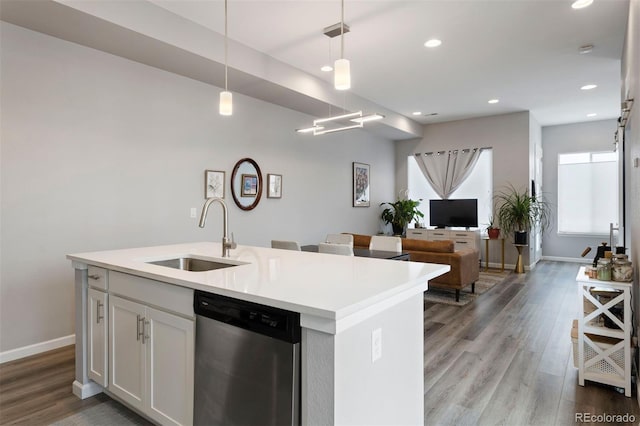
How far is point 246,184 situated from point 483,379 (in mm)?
3455

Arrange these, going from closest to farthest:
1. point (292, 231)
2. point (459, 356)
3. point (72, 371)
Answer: point (72, 371), point (459, 356), point (292, 231)

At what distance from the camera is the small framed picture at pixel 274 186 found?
203 inches

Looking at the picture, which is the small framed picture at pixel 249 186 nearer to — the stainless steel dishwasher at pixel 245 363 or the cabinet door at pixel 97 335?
the cabinet door at pixel 97 335

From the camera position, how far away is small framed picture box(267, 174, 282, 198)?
515cm

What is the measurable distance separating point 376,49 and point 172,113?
236 cm

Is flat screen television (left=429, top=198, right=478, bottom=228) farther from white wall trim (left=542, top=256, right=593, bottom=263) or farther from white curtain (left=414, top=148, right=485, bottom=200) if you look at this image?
white wall trim (left=542, top=256, right=593, bottom=263)

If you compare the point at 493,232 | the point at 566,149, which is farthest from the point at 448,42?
the point at 566,149

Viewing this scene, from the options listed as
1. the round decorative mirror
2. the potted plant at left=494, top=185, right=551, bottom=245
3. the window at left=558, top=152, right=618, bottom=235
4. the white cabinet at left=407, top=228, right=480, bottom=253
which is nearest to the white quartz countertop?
the round decorative mirror

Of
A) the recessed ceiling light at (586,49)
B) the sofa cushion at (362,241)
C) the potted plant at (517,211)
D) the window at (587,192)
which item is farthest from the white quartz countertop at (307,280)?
the window at (587,192)

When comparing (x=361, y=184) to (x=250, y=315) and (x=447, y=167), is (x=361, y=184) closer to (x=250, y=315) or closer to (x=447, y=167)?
(x=447, y=167)

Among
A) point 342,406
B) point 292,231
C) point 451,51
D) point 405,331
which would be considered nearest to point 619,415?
point 405,331

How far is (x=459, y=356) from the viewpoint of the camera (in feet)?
9.80

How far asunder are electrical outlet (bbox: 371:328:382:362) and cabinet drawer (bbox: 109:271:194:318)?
2.76 feet

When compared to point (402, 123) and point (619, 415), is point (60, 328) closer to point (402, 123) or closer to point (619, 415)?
point (619, 415)
